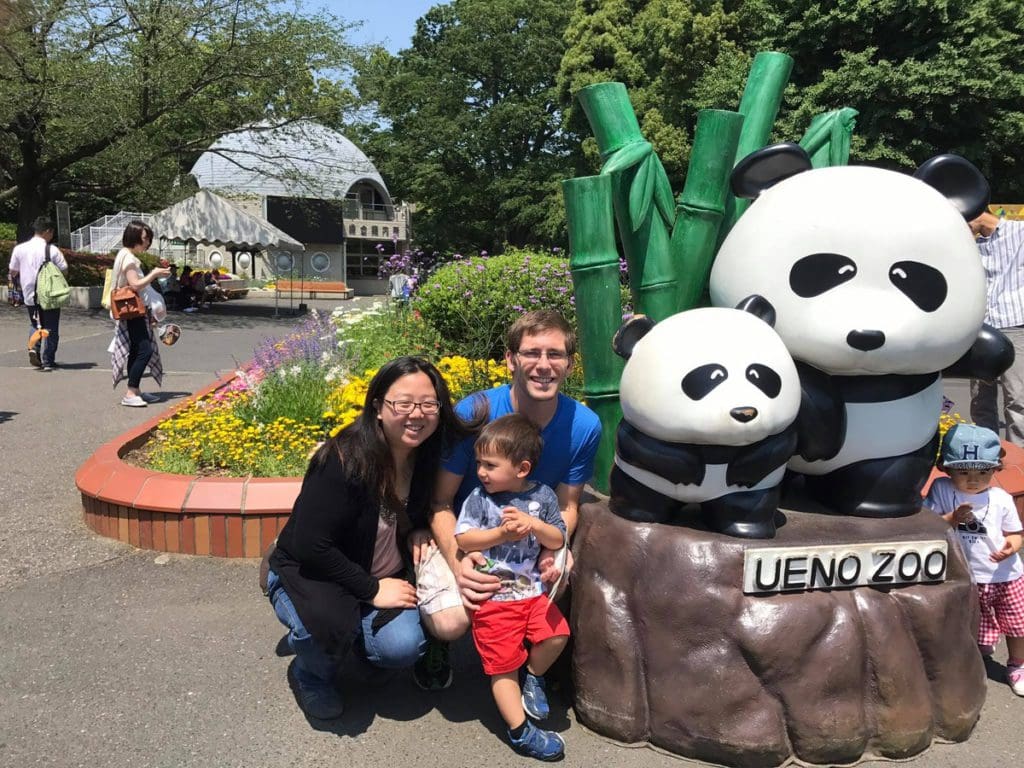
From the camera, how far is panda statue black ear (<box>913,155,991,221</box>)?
251cm

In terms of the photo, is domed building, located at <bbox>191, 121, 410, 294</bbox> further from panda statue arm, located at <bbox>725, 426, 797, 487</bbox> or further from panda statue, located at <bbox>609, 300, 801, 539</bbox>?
panda statue arm, located at <bbox>725, 426, 797, 487</bbox>

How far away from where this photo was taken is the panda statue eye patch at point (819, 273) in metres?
2.30

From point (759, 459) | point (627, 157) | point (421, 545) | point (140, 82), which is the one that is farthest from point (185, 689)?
point (140, 82)

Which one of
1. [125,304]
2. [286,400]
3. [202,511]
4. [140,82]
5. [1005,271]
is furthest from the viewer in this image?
[140,82]

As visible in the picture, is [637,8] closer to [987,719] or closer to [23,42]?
[23,42]

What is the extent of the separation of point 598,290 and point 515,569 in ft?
4.12

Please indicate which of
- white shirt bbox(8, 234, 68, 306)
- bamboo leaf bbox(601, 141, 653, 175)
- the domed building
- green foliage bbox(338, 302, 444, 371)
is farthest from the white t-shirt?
the domed building

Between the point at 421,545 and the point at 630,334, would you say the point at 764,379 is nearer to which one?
the point at 630,334

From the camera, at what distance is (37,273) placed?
754 cm

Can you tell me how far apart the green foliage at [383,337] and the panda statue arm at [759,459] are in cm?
375

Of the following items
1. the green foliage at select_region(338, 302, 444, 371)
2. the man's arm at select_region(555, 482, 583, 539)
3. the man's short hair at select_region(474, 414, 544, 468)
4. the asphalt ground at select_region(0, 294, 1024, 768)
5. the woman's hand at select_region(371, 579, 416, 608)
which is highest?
the man's short hair at select_region(474, 414, 544, 468)

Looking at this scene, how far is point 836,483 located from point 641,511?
68 cm

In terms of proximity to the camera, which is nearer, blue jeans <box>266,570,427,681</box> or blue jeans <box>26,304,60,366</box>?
blue jeans <box>266,570,427,681</box>

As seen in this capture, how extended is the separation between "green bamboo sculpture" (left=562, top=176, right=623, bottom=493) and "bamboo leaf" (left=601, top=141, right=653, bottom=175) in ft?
0.25
